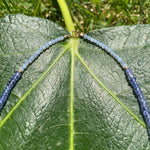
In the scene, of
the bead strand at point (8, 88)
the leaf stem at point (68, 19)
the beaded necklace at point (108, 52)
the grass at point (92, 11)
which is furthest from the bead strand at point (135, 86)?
the grass at point (92, 11)

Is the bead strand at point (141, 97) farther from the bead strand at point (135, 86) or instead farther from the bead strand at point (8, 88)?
the bead strand at point (8, 88)

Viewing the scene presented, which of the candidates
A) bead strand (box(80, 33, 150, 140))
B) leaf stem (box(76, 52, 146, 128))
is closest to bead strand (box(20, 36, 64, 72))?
leaf stem (box(76, 52, 146, 128))

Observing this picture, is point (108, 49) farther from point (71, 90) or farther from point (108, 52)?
point (71, 90)

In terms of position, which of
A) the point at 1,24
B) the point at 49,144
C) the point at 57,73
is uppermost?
the point at 1,24

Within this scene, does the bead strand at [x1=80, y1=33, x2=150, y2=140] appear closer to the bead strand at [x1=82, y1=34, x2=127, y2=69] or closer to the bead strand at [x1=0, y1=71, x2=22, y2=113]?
the bead strand at [x1=82, y1=34, x2=127, y2=69]

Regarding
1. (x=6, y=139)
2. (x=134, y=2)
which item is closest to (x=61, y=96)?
(x=6, y=139)

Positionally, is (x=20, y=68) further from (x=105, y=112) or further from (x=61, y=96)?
(x=105, y=112)

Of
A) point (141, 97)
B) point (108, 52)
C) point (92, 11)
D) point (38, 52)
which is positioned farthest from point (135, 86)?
point (92, 11)
